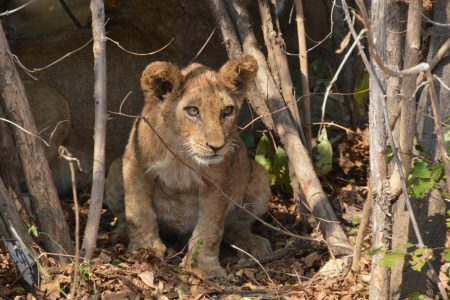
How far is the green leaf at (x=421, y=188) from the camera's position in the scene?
13.9 ft

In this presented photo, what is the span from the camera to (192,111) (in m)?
5.23

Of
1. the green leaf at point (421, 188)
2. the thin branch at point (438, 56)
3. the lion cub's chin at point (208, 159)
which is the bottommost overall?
the lion cub's chin at point (208, 159)

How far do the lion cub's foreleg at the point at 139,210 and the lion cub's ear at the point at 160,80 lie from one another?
57cm

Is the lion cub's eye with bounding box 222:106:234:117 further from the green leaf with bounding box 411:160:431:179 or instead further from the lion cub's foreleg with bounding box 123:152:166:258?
the green leaf with bounding box 411:160:431:179

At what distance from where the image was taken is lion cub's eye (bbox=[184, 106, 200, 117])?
5.22 metres

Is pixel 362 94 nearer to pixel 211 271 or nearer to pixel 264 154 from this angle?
pixel 264 154

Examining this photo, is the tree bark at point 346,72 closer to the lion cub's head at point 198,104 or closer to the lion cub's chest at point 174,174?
the lion cub's head at point 198,104

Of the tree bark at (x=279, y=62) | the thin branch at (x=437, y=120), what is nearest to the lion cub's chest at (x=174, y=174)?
the tree bark at (x=279, y=62)

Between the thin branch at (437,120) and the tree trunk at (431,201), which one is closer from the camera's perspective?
the thin branch at (437,120)

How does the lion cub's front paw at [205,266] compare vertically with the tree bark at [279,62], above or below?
below

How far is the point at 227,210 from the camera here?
5.88 m

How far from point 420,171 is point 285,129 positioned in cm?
188

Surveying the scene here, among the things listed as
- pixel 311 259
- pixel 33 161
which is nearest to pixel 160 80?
pixel 33 161

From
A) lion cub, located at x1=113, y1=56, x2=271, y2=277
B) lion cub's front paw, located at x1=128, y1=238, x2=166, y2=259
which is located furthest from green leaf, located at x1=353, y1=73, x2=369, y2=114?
lion cub's front paw, located at x1=128, y1=238, x2=166, y2=259
